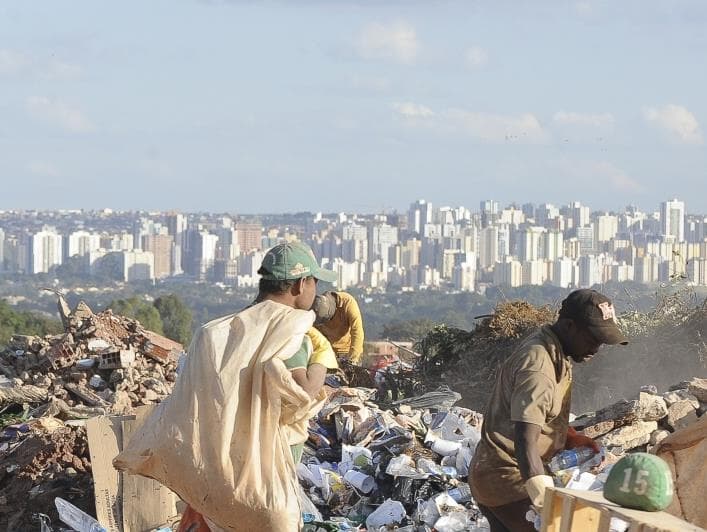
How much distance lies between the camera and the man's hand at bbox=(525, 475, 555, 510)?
379 centimetres

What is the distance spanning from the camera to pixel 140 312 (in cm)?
3781

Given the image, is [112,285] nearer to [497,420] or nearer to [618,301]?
[618,301]

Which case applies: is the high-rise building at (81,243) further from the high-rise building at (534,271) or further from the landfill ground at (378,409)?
the landfill ground at (378,409)

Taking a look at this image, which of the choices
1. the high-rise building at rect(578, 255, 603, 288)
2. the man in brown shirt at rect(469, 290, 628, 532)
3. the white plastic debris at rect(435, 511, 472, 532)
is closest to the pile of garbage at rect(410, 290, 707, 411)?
the white plastic debris at rect(435, 511, 472, 532)

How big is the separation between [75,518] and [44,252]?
379ft

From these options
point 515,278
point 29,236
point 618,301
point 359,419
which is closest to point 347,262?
point 515,278

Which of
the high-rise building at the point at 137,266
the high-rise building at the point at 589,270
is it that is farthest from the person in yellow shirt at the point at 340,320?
the high-rise building at the point at 137,266

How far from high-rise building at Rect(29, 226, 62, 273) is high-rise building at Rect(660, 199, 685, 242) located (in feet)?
210

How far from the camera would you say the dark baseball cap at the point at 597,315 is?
163 inches

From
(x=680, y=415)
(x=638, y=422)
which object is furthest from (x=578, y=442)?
(x=680, y=415)

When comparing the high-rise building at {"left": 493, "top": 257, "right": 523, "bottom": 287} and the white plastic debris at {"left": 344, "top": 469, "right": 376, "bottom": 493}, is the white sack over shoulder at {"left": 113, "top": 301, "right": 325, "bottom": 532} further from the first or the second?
the high-rise building at {"left": 493, "top": 257, "right": 523, "bottom": 287}

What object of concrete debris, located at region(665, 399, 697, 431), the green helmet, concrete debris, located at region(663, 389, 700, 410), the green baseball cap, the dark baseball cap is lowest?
concrete debris, located at region(665, 399, 697, 431)

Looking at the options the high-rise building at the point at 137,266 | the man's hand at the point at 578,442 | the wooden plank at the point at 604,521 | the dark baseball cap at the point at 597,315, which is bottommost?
the high-rise building at the point at 137,266

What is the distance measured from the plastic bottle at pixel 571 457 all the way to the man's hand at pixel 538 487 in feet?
2.10
